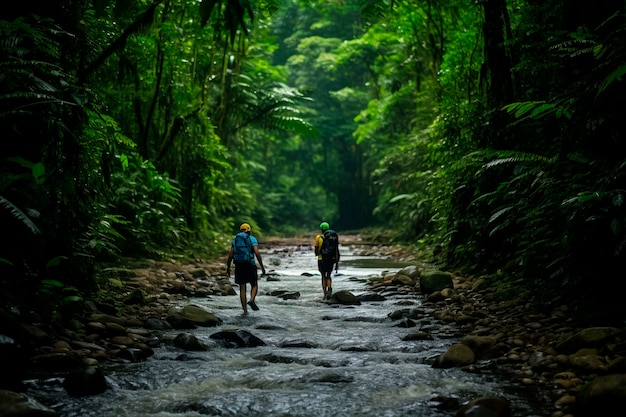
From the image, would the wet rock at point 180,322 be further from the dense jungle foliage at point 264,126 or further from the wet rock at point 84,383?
the wet rock at point 84,383

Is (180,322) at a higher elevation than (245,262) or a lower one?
lower

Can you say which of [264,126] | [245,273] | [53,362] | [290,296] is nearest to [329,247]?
[290,296]

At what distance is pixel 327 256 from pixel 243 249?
1.75 meters

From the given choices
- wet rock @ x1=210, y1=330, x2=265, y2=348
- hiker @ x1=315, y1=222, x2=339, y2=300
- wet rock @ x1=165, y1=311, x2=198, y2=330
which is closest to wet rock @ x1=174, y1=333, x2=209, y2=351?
wet rock @ x1=210, y1=330, x2=265, y2=348

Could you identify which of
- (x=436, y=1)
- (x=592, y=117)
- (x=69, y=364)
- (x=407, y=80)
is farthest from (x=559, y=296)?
(x=407, y=80)

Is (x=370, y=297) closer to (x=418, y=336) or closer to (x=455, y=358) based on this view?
(x=418, y=336)

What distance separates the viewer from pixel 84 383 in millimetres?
4477

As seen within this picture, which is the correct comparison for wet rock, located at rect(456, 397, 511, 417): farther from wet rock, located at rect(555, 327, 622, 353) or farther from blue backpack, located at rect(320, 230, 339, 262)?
blue backpack, located at rect(320, 230, 339, 262)

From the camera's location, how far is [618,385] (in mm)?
3760

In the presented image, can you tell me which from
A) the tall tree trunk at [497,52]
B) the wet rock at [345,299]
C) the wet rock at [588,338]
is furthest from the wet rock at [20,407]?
the tall tree trunk at [497,52]

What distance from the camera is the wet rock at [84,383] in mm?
4457

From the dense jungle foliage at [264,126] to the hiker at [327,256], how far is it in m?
2.38

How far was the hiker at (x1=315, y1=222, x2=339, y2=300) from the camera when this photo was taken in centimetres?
973

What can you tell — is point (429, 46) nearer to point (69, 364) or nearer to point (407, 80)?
point (407, 80)
